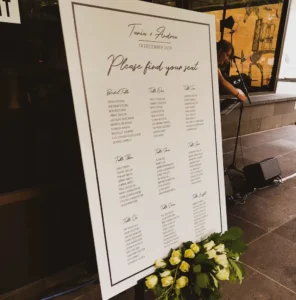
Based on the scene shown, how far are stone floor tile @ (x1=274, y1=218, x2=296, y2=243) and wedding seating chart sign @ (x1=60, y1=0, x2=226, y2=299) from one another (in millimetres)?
1249

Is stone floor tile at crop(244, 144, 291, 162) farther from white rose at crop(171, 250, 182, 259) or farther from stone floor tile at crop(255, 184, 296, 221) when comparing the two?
white rose at crop(171, 250, 182, 259)

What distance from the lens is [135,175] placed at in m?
1.03

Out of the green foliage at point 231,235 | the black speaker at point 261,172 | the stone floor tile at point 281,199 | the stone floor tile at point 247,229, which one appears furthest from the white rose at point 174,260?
the black speaker at point 261,172

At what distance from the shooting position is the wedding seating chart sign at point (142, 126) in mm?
905

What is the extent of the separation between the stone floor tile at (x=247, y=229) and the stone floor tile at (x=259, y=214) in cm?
6

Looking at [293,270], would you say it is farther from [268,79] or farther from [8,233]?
[268,79]

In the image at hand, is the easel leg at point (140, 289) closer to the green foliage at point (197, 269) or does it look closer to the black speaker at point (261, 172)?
the green foliage at point (197, 269)

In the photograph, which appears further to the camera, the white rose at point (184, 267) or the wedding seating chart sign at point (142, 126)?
Answer: the white rose at point (184, 267)

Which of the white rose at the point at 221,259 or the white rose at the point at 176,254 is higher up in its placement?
the white rose at the point at 176,254

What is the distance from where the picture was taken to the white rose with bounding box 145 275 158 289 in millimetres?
1046

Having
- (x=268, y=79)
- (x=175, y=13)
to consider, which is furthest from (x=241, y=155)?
A: (x=175, y=13)

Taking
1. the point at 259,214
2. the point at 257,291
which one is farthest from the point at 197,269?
the point at 259,214

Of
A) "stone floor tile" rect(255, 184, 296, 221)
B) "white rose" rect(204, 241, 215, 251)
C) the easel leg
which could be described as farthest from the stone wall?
the easel leg

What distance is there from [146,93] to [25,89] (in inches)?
29.0
